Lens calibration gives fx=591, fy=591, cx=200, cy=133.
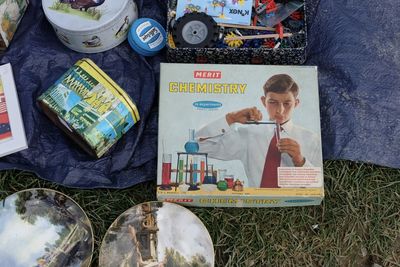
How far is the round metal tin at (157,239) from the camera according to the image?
185 centimetres

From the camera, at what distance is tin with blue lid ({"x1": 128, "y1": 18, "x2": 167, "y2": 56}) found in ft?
6.74

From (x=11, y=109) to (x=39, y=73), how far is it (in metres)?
Result: 0.16

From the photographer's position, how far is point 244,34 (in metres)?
2.11

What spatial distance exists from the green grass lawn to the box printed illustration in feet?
2.05

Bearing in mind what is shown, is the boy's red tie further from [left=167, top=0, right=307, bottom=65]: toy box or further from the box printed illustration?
the box printed illustration

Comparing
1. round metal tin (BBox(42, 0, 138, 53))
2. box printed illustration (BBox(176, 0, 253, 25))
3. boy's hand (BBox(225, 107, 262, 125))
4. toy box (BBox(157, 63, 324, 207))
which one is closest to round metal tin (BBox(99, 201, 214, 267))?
toy box (BBox(157, 63, 324, 207))

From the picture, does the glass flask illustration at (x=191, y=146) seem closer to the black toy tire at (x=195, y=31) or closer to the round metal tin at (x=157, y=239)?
the round metal tin at (x=157, y=239)

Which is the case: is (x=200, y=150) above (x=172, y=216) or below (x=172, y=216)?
above

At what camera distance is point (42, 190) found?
191 centimetres

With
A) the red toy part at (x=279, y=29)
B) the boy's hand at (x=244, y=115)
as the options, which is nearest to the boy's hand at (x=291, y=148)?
the boy's hand at (x=244, y=115)

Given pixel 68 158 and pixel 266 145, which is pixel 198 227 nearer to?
pixel 266 145

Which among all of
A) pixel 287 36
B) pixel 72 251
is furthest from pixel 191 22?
pixel 72 251

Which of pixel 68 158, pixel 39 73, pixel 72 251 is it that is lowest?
pixel 72 251

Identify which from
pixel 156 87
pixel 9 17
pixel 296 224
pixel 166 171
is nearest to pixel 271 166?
pixel 296 224
